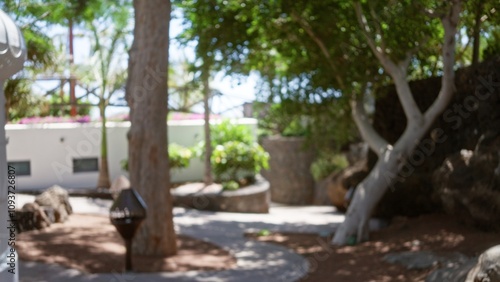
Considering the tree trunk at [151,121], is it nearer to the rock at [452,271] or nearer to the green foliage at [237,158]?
the rock at [452,271]

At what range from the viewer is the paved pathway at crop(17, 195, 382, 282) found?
27.3 feet

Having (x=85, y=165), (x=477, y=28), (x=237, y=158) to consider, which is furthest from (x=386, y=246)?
(x=85, y=165)

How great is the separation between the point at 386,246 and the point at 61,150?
13.1 m

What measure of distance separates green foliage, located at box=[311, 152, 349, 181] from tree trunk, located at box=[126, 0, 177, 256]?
12984 millimetres

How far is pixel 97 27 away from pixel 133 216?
13210 millimetres

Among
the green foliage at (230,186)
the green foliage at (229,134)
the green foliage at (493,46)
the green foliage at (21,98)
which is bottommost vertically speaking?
the green foliage at (230,186)

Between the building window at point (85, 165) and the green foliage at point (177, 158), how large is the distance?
53.3 inches

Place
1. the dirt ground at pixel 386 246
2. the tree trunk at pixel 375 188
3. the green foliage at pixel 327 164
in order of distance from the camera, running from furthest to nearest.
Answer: the green foliage at pixel 327 164 → the tree trunk at pixel 375 188 → the dirt ground at pixel 386 246

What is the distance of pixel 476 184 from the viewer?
30.7 ft

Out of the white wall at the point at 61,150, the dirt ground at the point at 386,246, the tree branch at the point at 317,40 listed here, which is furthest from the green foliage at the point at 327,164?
the dirt ground at the point at 386,246

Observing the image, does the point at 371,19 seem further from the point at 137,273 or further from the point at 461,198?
the point at 137,273

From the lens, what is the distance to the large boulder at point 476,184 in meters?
9.09

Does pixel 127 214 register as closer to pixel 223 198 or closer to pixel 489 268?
pixel 489 268

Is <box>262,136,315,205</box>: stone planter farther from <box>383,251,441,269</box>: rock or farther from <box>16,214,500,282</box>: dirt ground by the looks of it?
<box>383,251,441,269</box>: rock
